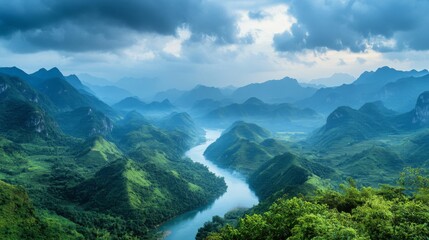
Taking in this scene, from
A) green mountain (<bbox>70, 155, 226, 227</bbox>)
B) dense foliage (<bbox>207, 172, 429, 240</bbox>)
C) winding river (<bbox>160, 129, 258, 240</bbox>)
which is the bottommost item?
winding river (<bbox>160, 129, 258, 240</bbox>)

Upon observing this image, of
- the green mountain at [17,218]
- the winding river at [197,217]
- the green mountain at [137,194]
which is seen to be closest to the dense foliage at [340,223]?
the green mountain at [17,218]

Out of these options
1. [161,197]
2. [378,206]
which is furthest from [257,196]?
[378,206]

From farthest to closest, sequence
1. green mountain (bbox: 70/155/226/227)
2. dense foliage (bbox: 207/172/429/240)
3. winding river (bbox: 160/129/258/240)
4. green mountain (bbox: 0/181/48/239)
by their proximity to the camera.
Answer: green mountain (bbox: 70/155/226/227) < winding river (bbox: 160/129/258/240) < green mountain (bbox: 0/181/48/239) < dense foliage (bbox: 207/172/429/240)

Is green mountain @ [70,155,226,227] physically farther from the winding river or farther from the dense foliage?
the dense foliage

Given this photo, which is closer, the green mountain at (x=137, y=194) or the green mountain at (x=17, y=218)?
the green mountain at (x=17, y=218)

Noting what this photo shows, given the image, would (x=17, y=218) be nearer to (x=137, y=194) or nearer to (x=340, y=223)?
(x=137, y=194)

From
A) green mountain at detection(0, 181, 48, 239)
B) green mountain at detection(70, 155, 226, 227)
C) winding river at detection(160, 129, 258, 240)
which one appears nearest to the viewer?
green mountain at detection(0, 181, 48, 239)

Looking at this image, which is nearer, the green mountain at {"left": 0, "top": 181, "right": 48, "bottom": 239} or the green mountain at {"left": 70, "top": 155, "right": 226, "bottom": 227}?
the green mountain at {"left": 0, "top": 181, "right": 48, "bottom": 239}

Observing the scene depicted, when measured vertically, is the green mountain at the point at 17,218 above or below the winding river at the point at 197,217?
above

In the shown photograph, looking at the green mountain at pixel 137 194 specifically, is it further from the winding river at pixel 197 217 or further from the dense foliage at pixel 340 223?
the dense foliage at pixel 340 223

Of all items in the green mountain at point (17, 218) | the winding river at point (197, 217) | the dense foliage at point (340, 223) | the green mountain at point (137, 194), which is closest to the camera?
the dense foliage at point (340, 223)

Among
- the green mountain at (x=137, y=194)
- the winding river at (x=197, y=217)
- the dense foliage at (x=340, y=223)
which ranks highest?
the dense foliage at (x=340, y=223)

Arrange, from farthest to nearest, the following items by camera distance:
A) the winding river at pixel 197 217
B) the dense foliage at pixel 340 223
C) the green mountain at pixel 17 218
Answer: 1. the winding river at pixel 197 217
2. the green mountain at pixel 17 218
3. the dense foliage at pixel 340 223

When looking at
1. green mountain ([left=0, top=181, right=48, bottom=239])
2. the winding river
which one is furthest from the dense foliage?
the winding river
